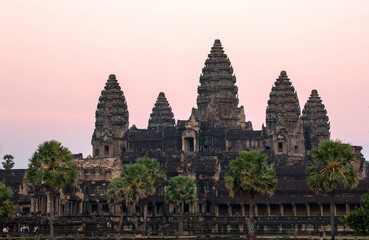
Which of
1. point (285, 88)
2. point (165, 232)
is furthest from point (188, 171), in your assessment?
point (285, 88)

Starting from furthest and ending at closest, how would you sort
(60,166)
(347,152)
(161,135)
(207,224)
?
1. (161,135)
2. (207,224)
3. (60,166)
4. (347,152)

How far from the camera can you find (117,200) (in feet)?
370

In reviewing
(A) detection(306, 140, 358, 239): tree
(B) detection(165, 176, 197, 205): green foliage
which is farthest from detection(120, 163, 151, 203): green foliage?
(A) detection(306, 140, 358, 239): tree

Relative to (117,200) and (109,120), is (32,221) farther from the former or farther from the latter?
(109,120)

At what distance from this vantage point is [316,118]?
630ft

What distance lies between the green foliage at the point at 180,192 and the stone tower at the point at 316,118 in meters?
72.0

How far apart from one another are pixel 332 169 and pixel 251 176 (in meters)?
8.02

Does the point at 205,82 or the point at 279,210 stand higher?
the point at 205,82

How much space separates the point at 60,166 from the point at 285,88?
9589 centimetres

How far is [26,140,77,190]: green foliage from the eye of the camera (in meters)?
89.1

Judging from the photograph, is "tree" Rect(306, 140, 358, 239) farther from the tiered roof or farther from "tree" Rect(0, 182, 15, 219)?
the tiered roof

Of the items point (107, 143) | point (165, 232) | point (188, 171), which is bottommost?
point (165, 232)

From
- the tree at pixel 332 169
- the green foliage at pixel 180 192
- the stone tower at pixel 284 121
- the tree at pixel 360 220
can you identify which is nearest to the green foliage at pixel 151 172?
the green foliage at pixel 180 192

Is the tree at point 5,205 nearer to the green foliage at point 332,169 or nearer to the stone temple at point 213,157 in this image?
the stone temple at point 213,157
